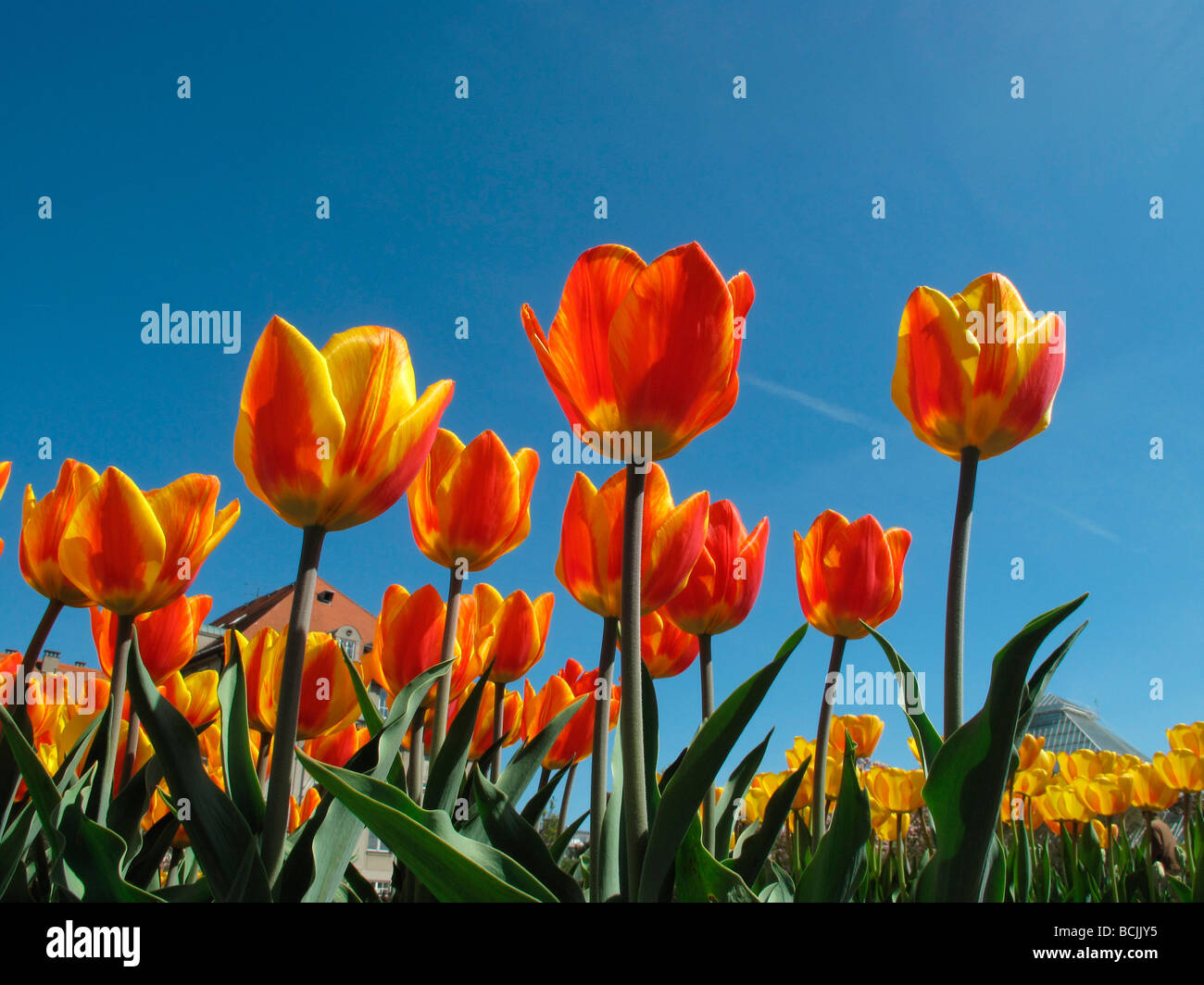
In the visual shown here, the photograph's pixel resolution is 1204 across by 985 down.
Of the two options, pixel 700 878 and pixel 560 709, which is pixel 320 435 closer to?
pixel 700 878

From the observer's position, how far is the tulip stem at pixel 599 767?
129cm

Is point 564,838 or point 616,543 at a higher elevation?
point 616,543

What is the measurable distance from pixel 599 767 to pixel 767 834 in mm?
439

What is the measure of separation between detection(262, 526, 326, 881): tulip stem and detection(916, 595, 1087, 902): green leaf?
2.72 ft

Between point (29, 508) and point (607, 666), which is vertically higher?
point (29, 508)

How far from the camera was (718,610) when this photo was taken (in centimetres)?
192

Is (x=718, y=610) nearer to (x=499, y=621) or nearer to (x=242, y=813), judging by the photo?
(x=499, y=621)

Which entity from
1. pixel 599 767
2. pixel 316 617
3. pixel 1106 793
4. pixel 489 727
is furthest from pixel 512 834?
pixel 316 617

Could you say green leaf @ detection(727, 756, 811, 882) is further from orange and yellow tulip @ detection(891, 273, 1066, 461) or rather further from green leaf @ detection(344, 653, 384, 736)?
green leaf @ detection(344, 653, 384, 736)

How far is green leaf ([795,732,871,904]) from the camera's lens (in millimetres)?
1227

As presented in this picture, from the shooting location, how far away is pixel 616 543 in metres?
1.59
